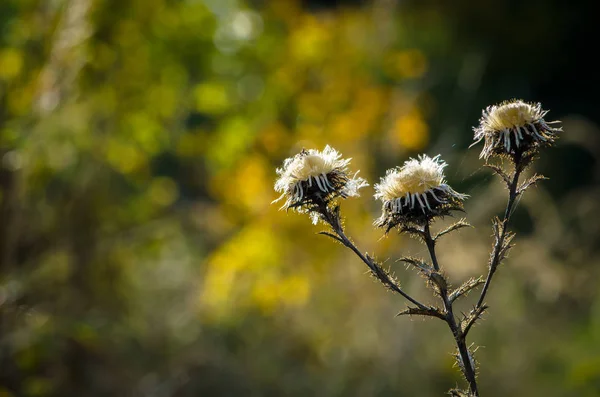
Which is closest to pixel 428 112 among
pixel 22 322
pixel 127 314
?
pixel 127 314

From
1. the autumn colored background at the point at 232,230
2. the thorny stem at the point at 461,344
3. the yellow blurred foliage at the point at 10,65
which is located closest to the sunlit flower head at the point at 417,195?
the thorny stem at the point at 461,344

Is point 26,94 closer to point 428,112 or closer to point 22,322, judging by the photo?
point 22,322

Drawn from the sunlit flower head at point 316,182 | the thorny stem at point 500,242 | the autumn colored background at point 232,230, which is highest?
the autumn colored background at point 232,230

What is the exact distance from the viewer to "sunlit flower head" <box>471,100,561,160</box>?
1520 mm

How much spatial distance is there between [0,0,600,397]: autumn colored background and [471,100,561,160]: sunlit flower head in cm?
215

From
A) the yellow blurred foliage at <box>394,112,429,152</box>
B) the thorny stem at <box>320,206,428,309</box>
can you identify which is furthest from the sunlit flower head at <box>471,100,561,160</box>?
the yellow blurred foliage at <box>394,112,429,152</box>

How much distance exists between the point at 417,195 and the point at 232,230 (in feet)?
18.2

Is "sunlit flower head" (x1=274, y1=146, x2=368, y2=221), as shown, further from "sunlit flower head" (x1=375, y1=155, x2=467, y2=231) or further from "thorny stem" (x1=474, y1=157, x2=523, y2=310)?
"thorny stem" (x1=474, y1=157, x2=523, y2=310)

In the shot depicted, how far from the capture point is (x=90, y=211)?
213 inches

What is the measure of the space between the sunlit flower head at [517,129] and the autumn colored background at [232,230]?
7.05ft

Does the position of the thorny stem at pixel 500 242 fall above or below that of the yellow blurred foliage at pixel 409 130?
below

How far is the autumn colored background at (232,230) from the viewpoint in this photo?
4.55m

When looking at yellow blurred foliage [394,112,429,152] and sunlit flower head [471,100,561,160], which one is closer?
sunlit flower head [471,100,561,160]

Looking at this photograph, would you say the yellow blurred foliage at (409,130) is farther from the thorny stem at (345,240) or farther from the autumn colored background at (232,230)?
the thorny stem at (345,240)
